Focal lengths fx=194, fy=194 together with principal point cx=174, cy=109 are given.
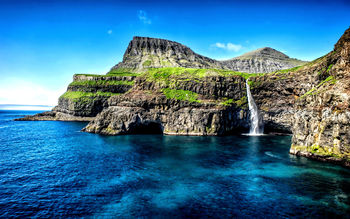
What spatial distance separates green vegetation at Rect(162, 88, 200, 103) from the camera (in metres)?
77.8

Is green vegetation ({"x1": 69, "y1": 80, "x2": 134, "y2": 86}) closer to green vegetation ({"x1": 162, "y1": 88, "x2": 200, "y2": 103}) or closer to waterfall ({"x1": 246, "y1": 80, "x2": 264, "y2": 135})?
green vegetation ({"x1": 162, "y1": 88, "x2": 200, "y2": 103})

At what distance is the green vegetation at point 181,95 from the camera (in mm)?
77812

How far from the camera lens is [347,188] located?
2611cm

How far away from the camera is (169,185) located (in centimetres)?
2741

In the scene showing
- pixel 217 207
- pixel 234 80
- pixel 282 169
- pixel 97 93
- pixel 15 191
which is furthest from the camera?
pixel 97 93

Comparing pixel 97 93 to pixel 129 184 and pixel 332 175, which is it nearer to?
pixel 129 184

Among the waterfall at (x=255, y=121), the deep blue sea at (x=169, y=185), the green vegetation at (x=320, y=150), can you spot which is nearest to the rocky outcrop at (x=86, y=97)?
the deep blue sea at (x=169, y=185)

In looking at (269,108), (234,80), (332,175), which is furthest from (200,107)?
(332,175)

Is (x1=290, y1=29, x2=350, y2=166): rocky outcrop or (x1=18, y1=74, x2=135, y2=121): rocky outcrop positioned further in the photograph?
(x1=18, y1=74, x2=135, y2=121): rocky outcrop

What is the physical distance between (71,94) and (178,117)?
357 ft

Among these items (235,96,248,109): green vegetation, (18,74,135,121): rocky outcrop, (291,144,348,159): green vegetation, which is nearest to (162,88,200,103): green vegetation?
(235,96,248,109): green vegetation

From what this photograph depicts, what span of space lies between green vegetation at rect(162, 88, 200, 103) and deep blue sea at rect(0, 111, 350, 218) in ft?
115

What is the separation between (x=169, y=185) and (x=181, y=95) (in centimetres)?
5437

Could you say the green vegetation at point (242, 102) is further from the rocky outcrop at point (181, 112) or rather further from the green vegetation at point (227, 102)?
the green vegetation at point (227, 102)
